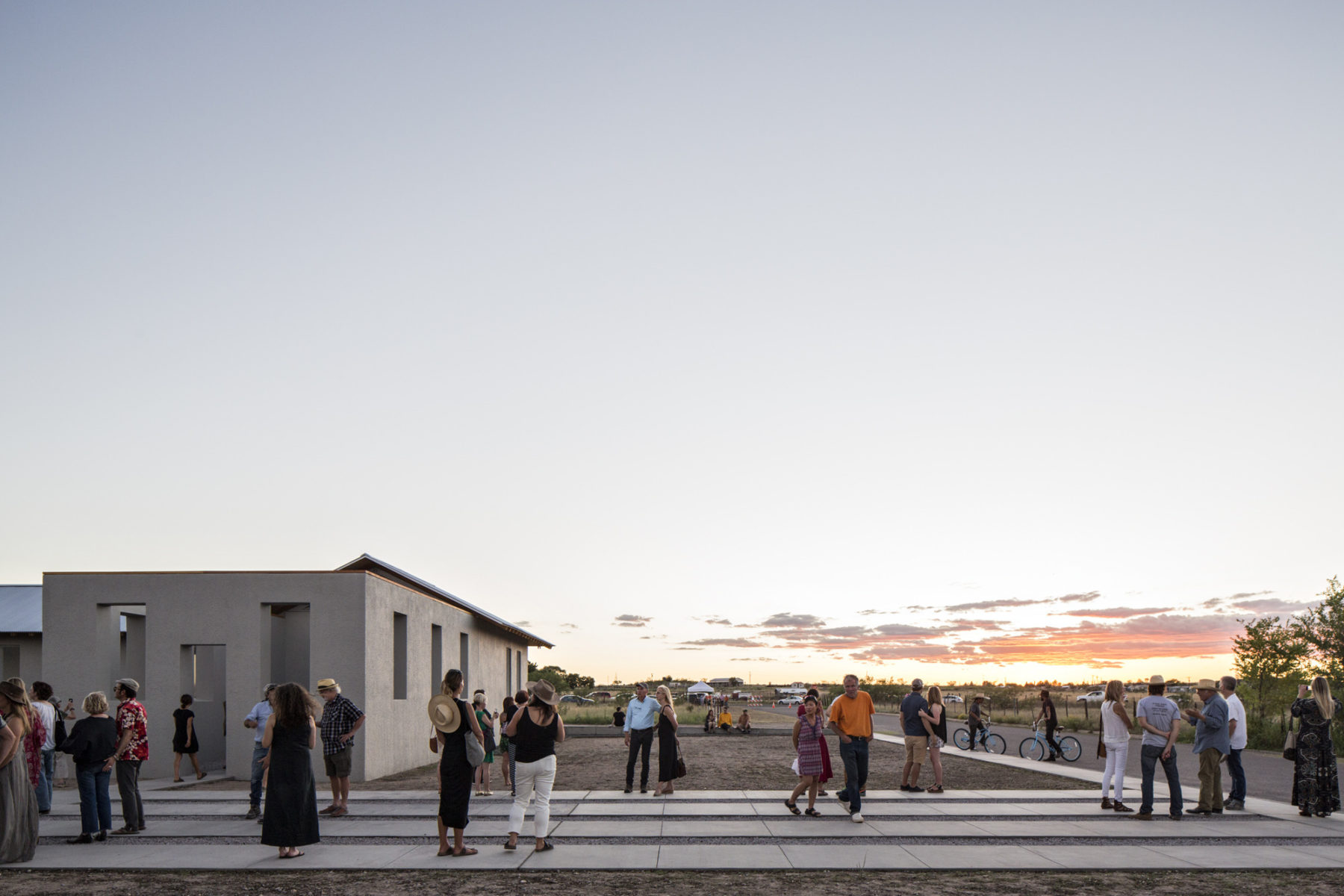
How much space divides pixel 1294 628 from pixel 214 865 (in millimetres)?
32485

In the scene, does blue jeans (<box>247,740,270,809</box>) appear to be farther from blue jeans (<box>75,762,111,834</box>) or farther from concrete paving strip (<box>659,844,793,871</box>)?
concrete paving strip (<box>659,844,793,871</box>)

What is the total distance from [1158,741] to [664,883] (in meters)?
6.77

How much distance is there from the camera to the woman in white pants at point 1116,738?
1270 centimetres

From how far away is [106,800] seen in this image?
11.2 metres

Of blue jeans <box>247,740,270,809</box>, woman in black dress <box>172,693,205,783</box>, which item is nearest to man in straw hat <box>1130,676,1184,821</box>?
blue jeans <box>247,740,270,809</box>

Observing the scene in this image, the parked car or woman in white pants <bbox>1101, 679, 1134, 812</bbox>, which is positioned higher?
woman in white pants <bbox>1101, 679, 1134, 812</bbox>

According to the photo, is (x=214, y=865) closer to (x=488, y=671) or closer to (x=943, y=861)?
(x=943, y=861)

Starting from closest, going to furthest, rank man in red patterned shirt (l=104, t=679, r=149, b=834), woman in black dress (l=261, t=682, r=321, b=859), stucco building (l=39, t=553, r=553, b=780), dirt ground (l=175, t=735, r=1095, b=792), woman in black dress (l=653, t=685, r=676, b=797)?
woman in black dress (l=261, t=682, r=321, b=859)
man in red patterned shirt (l=104, t=679, r=149, b=834)
woman in black dress (l=653, t=685, r=676, b=797)
dirt ground (l=175, t=735, r=1095, b=792)
stucco building (l=39, t=553, r=553, b=780)

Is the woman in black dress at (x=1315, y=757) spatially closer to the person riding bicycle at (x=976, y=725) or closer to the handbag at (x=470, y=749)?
the handbag at (x=470, y=749)

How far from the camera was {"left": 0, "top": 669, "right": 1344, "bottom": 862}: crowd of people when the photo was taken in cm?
982

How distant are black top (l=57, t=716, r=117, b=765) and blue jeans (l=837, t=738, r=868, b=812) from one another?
8.22 m

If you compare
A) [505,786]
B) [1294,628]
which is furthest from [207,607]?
[1294,628]

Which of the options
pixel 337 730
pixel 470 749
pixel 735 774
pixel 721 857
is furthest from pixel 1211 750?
pixel 337 730

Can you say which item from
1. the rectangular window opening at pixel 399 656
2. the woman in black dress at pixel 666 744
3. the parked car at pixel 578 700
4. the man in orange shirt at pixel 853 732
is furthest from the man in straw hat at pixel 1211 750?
the parked car at pixel 578 700
